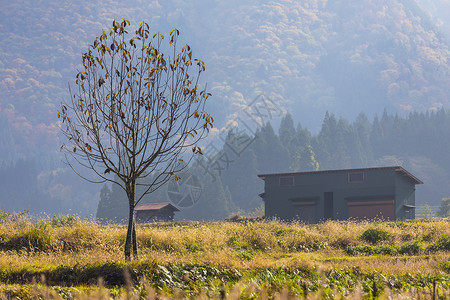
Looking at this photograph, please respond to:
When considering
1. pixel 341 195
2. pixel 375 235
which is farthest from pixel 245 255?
pixel 341 195

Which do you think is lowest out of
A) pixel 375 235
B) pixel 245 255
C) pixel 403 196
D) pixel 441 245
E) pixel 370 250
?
pixel 245 255

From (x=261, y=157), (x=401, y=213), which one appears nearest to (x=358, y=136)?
(x=261, y=157)

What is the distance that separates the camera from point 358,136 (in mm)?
168875

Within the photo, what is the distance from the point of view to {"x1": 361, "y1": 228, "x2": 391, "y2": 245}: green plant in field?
89.9ft

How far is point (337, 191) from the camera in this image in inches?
2194

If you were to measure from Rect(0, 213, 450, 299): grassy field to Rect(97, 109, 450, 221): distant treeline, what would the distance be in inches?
3442

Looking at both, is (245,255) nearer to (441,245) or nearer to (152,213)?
(441,245)

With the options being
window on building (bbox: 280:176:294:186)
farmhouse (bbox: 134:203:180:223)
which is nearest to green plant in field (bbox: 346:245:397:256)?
window on building (bbox: 280:176:294:186)

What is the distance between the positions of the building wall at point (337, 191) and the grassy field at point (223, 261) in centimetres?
2011

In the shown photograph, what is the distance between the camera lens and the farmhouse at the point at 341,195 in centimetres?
5322

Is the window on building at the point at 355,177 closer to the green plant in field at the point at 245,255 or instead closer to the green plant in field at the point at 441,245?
the green plant in field at the point at 441,245

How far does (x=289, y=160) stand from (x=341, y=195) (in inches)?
3505

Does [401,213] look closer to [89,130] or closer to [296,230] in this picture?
[296,230]

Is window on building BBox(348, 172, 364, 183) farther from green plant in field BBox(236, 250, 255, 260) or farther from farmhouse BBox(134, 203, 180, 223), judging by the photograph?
green plant in field BBox(236, 250, 255, 260)
